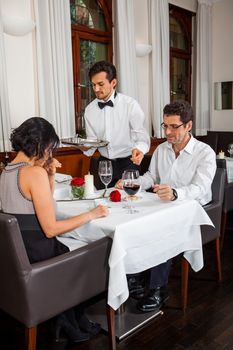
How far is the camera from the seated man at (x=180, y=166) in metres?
2.16

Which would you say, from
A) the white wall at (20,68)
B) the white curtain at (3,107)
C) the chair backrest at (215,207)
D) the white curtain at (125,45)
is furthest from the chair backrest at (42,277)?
the white curtain at (125,45)

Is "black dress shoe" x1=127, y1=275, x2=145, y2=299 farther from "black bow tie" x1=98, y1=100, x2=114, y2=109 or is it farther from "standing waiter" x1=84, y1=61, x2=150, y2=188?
"black bow tie" x1=98, y1=100, x2=114, y2=109

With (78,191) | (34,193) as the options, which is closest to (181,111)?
(78,191)

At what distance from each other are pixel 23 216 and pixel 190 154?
1216mm

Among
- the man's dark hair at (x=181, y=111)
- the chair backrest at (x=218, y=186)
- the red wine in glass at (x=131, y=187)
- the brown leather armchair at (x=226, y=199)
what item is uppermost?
the man's dark hair at (x=181, y=111)

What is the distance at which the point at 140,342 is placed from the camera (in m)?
1.98

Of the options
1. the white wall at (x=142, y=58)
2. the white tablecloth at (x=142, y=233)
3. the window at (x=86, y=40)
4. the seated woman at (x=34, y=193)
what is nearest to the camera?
the seated woman at (x=34, y=193)

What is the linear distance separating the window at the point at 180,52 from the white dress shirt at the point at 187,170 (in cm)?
382

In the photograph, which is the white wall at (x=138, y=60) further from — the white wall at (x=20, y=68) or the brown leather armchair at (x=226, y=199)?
the brown leather armchair at (x=226, y=199)

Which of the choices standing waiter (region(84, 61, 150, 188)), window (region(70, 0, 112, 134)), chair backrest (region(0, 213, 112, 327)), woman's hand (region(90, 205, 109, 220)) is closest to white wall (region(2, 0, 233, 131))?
window (region(70, 0, 112, 134))

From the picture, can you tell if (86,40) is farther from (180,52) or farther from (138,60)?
(180,52)

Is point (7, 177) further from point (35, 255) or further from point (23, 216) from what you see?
point (35, 255)

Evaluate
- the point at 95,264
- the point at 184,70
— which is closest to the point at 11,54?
the point at 95,264

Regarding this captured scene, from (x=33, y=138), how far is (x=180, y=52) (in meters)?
5.12
